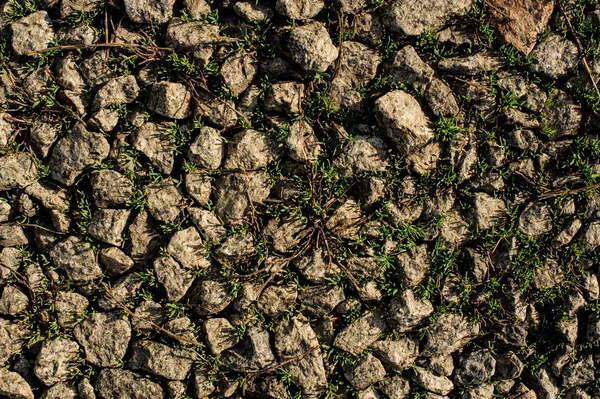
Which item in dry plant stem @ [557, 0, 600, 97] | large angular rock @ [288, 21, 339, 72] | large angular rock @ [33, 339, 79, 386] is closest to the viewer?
large angular rock @ [288, 21, 339, 72]

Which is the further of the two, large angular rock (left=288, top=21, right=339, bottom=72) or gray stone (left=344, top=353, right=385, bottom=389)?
gray stone (left=344, top=353, right=385, bottom=389)

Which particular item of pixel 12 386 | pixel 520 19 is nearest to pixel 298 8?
pixel 520 19

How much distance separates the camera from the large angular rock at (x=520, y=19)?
3.08 meters

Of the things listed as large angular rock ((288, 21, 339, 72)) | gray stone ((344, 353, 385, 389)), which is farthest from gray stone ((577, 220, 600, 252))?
large angular rock ((288, 21, 339, 72))

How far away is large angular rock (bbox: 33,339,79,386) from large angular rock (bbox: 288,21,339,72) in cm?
198

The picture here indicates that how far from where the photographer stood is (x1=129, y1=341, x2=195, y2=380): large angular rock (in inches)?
125

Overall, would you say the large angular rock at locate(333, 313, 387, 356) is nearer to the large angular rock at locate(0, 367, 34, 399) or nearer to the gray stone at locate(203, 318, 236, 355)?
the gray stone at locate(203, 318, 236, 355)

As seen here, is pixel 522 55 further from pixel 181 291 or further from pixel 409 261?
pixel 181 291

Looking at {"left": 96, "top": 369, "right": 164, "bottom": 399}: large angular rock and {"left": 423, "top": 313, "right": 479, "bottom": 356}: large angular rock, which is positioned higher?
{"left": 423, "top": 313, "right": 479, "bottom": 356}: large angular rock

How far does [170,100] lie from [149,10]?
18.9 inches

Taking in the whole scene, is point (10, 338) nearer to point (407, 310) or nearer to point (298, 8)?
point (407, 310)

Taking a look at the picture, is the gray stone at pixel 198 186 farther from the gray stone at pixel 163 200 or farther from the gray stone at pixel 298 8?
the gray stone at pixel 298 8

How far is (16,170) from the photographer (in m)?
3.13

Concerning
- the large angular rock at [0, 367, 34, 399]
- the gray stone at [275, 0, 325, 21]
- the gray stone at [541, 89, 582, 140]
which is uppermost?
the gray stone at [541, 89, 582, 140]
